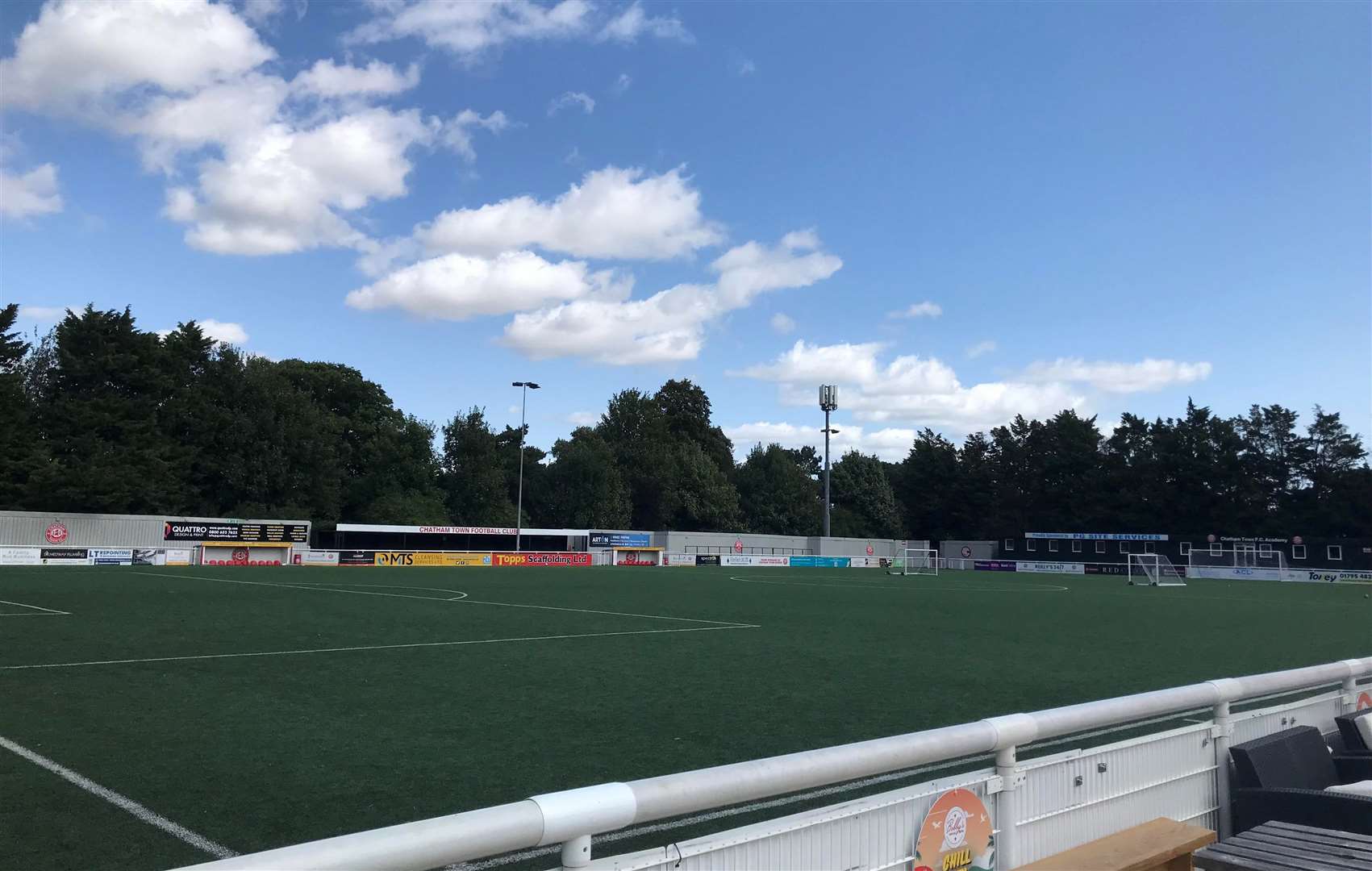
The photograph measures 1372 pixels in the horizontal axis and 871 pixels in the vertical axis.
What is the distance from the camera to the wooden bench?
392 cm

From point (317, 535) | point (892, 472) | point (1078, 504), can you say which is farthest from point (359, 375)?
point (1078, 504)

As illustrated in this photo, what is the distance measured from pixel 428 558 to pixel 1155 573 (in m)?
41.0

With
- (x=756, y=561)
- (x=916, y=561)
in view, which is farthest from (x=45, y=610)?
(x=916, y=561)

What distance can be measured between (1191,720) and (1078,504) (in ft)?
282

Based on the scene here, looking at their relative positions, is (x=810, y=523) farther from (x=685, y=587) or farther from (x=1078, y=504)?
(x=685, y=587)

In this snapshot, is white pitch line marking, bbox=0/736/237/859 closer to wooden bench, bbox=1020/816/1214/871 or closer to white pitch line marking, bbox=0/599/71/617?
wooden bench, bbox=1020/816/1214/871

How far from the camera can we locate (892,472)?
108 meters

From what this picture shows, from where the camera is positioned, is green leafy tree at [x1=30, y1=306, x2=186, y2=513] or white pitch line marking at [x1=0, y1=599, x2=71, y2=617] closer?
white pitch line marking at [x1=0, y1=599, x2=71, y2=617]

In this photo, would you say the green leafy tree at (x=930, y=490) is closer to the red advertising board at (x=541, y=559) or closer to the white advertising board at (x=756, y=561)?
the white advertising board at (x=756, y=561)

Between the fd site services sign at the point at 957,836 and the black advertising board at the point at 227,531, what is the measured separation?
51298 mm

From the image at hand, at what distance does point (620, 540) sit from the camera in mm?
66625

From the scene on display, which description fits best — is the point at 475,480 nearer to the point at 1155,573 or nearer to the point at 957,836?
the point at 1155,573

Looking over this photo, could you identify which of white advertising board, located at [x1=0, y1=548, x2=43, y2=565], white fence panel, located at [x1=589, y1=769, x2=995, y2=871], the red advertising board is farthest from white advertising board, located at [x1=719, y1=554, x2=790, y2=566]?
white fence panel, located at [x1=589, y1=769, x2=995, y2=871]

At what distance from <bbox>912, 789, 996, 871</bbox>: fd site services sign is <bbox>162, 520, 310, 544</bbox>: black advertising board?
51298mm
